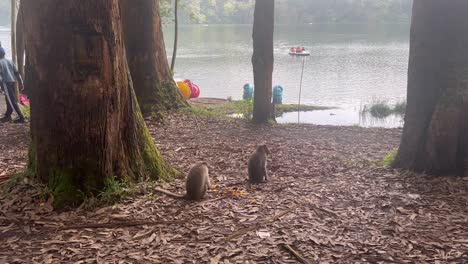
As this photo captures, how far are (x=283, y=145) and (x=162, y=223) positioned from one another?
17.3 feet

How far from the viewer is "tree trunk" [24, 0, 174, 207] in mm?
4738

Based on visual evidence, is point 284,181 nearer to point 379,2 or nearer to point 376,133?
point 376,133

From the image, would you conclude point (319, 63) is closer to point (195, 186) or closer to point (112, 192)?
point (195, 186)

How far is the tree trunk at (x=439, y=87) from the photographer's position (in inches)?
233

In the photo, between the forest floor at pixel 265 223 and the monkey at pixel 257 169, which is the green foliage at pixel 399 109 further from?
the monkey at pixel 257 169

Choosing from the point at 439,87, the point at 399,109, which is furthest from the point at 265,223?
the point at 399,109

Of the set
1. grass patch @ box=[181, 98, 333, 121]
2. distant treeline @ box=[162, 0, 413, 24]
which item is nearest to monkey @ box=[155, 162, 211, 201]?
grass patch @ box=[181, 98, 333, 121]

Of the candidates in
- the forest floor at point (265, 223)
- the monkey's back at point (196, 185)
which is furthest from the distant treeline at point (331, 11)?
the monkey's back at point (196, 185)

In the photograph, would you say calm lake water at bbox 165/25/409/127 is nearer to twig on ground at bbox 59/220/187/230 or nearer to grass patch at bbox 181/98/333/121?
grass patch at bbox 181/98/333/121

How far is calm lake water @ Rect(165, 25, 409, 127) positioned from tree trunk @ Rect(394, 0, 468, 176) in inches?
382

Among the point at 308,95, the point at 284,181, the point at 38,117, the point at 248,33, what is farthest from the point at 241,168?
the point at 248,33

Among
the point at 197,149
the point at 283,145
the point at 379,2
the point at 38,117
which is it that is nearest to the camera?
the point at 38,117

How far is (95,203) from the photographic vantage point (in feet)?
16.1

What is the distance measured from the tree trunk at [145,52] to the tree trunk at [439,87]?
6.89 m
